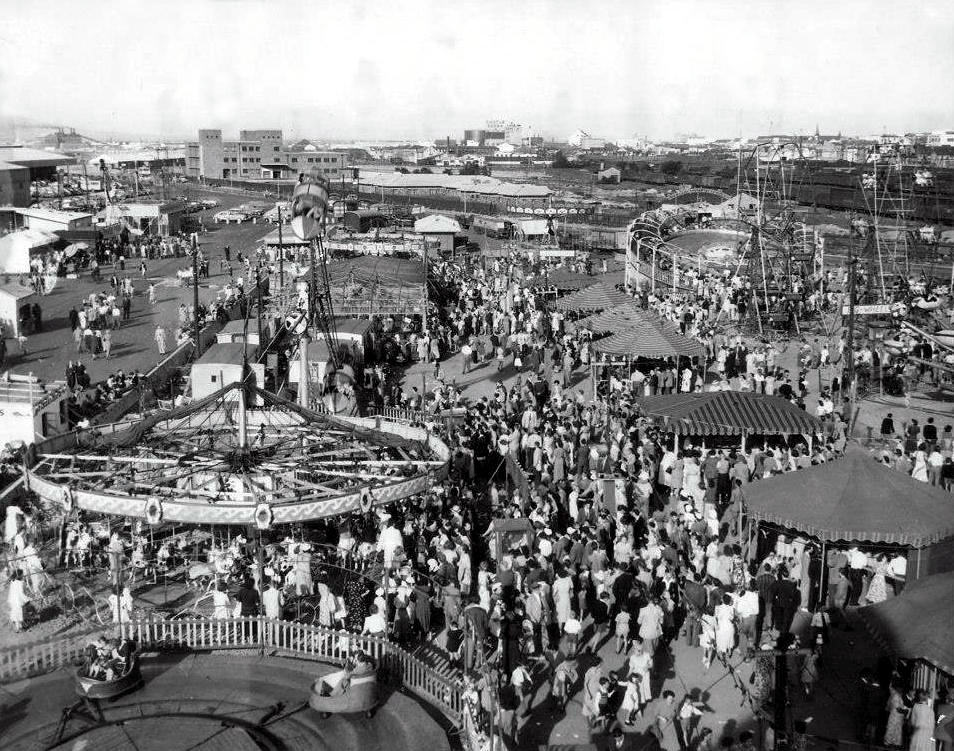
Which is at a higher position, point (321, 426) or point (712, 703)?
point (321, 426)

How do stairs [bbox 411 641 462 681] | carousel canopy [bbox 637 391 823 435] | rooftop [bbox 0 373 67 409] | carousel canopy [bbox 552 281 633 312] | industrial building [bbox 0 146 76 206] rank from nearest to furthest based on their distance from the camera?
stairs [bbox 411 641 462 681] < carousel canopy [bbox 637 391 823 435] < rooftop [bbox 0 373 67 409] < carousel canopy [bbox 552 281 633 312] < industrial building [bbox 0 146 76 206]

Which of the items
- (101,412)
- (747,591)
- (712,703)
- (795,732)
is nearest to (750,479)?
(747,591)

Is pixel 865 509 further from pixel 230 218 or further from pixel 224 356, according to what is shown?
pixel 230 218

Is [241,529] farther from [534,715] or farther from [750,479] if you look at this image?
[750,479]

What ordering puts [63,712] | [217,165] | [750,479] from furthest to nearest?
[217,165], [750,479], [63,712]

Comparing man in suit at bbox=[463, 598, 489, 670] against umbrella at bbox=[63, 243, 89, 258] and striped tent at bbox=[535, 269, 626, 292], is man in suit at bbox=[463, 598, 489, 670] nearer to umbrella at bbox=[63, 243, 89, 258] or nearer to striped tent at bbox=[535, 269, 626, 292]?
striped tent at bbox=[535, 269, 626, 292]

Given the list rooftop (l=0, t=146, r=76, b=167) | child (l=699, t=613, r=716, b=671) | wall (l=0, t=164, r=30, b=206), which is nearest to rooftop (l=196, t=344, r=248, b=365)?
child (l=699, t=613, r=716, b=671)

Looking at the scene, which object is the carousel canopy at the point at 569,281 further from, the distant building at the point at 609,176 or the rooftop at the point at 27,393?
the distant building at the point at 609,176

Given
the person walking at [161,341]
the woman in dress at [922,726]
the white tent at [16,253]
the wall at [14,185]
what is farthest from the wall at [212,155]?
the woman in dress at [922,726]
